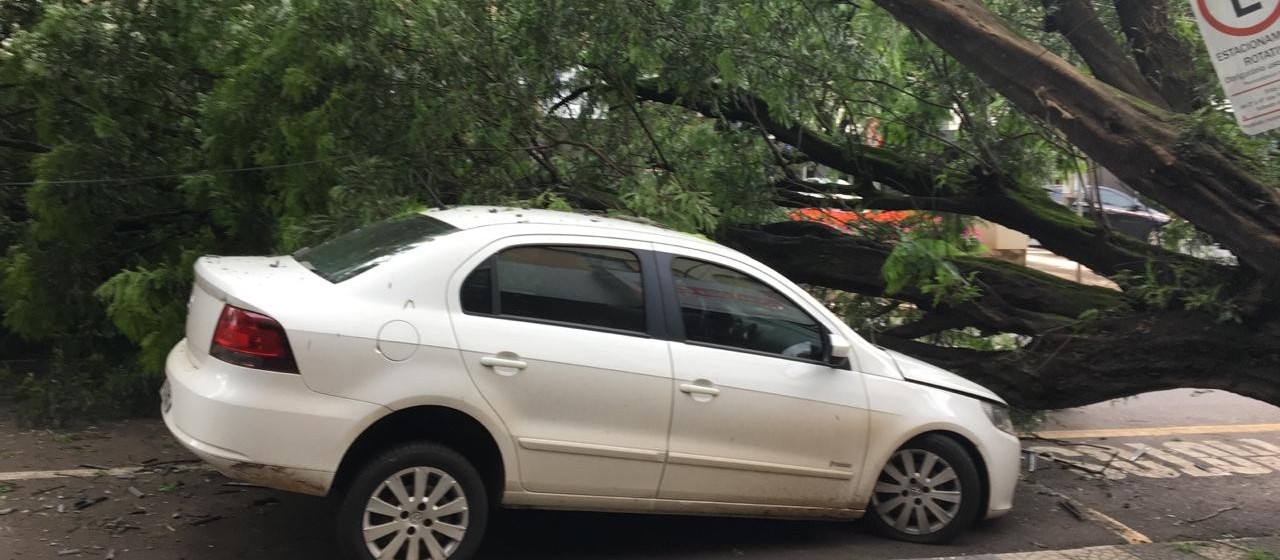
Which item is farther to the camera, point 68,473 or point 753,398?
point 68,473

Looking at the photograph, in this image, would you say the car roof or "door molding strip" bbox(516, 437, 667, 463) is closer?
"door molding strip" bbox(516, 437, 667, 463)

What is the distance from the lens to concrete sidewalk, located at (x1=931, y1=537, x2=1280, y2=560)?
16.3ft

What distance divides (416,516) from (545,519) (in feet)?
4.17

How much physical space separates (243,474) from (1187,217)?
16.8 feet

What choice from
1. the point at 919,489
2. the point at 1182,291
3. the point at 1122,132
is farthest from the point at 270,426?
the point at 1182,291

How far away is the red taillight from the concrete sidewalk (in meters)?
3.19

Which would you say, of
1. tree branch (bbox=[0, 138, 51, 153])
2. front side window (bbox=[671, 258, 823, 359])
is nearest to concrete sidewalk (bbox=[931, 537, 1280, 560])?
front side window (bbox=[671, 258, 823, 359])

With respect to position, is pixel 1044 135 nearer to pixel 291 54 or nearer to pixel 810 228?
pixel 810 228

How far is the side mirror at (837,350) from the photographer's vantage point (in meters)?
5.00

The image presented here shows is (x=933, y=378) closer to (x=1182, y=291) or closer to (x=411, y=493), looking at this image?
(x=1182, y=291)

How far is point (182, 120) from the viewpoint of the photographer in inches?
285

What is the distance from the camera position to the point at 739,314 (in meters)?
4.98

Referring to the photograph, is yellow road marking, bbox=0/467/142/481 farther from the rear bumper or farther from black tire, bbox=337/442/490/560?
black tire, bbox=337/442/490/560

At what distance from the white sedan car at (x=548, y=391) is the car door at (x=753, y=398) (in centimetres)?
1
